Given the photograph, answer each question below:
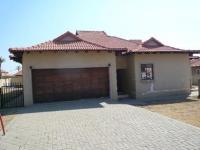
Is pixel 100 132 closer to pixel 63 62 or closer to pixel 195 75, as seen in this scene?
pixel 63 62

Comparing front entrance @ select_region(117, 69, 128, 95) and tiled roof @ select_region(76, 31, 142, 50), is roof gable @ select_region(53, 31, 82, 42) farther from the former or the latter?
front entrance @ select_region(117, 69, 128, 95)

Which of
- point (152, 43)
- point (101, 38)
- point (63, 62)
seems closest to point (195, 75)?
point (101, 38)

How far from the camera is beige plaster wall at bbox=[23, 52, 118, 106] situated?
17.6 m

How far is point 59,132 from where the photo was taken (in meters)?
9.35

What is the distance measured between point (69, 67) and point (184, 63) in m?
9.26

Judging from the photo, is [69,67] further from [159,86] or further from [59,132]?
[59,132]

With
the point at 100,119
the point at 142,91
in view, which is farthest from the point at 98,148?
the point at 142,91

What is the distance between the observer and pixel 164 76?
20.7 m

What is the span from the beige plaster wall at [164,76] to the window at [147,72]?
10.7 inches

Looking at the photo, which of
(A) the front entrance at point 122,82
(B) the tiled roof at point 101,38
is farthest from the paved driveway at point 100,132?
(B) the tiled roof at point 101,38

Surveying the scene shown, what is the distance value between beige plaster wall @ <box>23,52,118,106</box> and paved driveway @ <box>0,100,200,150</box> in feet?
16.4

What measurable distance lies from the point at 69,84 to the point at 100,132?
966 centimetres

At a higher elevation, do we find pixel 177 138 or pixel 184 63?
pixel 184 63

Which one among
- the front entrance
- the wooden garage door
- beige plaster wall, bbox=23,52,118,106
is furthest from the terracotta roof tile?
the front entrance
